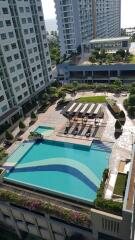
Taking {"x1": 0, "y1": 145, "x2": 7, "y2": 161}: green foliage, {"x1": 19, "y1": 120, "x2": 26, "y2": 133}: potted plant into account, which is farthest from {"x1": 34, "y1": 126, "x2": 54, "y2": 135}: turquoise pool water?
{"x1": 0, "y1": 145, "x2": 7, "y2": 161}: green foliage

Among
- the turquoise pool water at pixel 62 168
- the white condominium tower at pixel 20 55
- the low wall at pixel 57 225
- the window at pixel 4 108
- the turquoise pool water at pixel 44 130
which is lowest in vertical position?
the low wall at pixel 57 225

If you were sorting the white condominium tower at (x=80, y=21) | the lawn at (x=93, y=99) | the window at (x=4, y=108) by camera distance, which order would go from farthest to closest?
the white condominium tower at (x=80, y=21)
the lawn at (x=93, y=99)
the window at (x=4, y=108)

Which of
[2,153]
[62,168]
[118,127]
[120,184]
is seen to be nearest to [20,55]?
[2,153]

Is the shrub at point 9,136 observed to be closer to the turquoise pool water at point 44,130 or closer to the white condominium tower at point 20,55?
the turquoise pool water at point 44,130

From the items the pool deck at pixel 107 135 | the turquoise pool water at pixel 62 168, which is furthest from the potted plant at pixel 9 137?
the turquoise pool water at pixel 62 168

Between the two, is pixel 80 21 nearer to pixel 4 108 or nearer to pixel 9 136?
pixel 4 108
